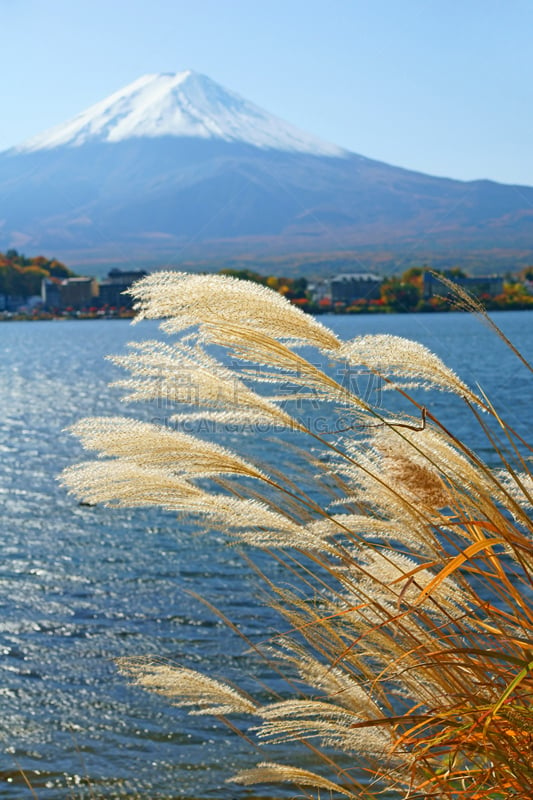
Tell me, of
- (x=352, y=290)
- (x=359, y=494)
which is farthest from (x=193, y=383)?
(x=352, y=290)

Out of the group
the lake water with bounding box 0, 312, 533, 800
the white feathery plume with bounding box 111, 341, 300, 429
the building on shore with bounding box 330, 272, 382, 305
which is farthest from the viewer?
the building on shore with bounding box 330, 272, 382, 305

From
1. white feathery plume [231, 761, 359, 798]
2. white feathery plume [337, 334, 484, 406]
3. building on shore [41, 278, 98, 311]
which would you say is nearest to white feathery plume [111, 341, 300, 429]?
white feathery plume [337, 334, 484, 406]

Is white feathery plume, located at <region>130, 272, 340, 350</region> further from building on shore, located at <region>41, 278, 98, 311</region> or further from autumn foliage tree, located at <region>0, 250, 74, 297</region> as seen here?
autumn foliage tree, located at <region>0, 250, 74, 297</region>

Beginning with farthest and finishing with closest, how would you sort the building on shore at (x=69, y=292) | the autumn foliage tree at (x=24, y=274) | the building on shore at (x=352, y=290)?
the autumn foliage tree at (x=24, y=274) < the building on shore at (x=69, y=292) < the building on shore at (x=352, y=290)

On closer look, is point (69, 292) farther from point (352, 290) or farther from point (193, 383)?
point (193, 383)

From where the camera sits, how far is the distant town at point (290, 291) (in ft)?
375

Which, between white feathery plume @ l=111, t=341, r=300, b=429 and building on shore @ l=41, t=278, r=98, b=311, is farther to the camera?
building on shore @ l=41, t=278, r=98, b=311

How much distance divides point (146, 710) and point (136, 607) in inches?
125

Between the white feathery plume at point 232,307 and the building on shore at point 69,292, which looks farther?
the building on shore at point 69,292

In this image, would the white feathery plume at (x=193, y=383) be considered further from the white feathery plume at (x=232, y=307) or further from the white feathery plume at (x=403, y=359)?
the white feathery plume at (x=403, y=359)

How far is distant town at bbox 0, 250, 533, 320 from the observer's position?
4503 inches

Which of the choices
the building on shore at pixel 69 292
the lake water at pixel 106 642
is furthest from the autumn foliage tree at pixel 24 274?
the lake water at pixel 106 642

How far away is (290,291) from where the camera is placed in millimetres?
122938

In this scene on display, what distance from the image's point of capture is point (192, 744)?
7.16m
